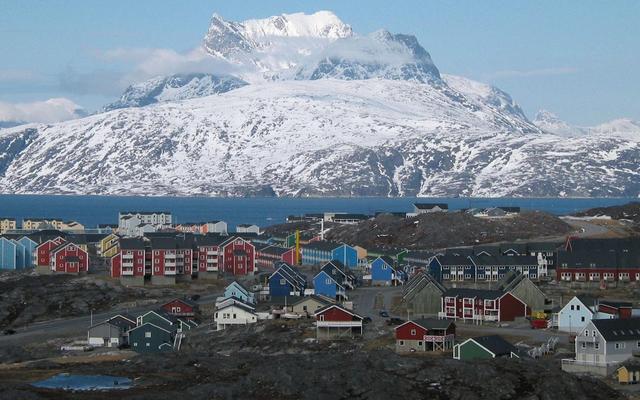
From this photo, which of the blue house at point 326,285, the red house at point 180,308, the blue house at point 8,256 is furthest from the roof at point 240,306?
the blue house at point 8,256

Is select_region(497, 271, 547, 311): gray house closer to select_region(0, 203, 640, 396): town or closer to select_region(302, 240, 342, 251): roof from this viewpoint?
select_region(0, 203, 640, 396): town

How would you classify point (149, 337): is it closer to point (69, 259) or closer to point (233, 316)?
point (233, 316)

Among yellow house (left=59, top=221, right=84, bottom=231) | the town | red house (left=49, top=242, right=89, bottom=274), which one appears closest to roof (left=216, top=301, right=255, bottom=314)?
the town

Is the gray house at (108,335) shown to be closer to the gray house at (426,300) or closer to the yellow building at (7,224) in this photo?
the gray house at (426,300)

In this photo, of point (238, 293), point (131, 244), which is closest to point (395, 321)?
point (238, 293)

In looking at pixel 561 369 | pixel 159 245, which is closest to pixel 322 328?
pixel 561 369

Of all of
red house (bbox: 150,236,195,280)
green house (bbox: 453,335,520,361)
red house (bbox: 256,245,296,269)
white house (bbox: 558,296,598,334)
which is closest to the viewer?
green house (bbox: 453,335,520,361)
